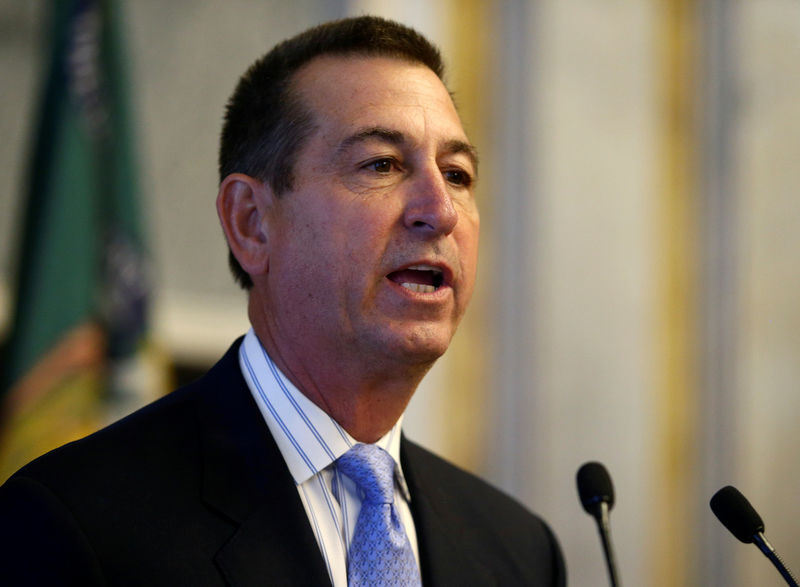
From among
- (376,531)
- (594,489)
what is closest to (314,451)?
(376,531)

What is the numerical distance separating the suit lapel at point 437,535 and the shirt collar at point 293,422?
113 millimetres

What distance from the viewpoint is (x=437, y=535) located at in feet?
6.72

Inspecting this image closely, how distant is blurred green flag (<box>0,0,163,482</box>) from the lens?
3.39 metres

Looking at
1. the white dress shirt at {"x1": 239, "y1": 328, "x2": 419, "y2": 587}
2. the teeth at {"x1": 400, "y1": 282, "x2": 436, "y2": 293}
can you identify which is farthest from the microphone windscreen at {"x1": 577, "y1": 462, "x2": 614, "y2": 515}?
the teeth at {"x1": 400, "y1": 282, "x2": 436, "y2": 293}

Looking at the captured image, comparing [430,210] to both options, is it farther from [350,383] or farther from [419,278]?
[350,383]

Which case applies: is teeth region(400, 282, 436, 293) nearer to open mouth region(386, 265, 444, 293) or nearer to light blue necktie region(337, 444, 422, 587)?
open mouth region(386, 265, 444, 293)

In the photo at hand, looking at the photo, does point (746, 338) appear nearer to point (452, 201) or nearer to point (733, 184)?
point (733, 184)

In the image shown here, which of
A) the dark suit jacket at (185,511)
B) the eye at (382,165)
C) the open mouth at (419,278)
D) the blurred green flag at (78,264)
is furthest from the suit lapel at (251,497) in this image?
the blurred green flag at (78,264)

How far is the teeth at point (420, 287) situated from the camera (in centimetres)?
195

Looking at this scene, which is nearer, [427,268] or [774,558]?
[774,558]

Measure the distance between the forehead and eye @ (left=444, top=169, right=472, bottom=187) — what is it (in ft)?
0.23

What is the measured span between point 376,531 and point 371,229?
0.57 m

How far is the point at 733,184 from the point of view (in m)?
5.62

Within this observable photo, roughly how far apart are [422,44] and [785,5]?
4.26m
